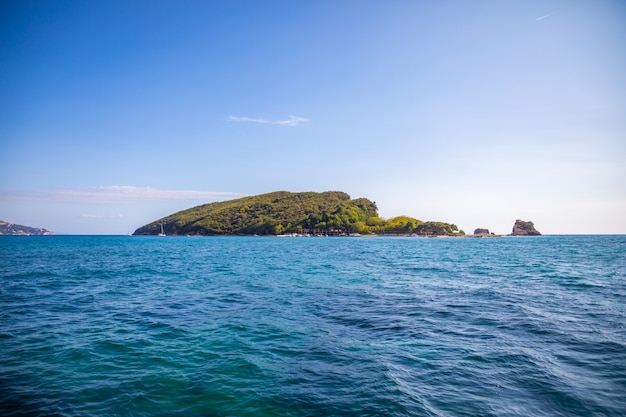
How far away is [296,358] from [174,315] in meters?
9.03

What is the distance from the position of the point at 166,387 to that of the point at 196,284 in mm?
19904

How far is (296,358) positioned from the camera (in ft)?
37.0

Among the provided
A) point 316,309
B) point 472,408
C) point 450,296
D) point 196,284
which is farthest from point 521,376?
point 196,284

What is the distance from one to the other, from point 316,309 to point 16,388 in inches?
498

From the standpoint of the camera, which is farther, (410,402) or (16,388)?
(16,388)

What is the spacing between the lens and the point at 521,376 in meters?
9.74

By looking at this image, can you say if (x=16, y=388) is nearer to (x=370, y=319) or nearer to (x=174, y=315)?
(x=174, y=315)

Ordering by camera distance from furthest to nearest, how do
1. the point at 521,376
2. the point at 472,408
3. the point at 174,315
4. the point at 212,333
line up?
the point at 174,315 < the point at 212,333 < the point at 521,376 < the point at 472,408

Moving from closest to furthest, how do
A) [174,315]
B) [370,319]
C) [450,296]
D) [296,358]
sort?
[296,358] → [370,319] → [174,315] → [450,296]

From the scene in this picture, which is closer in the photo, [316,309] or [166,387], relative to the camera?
[166,387]

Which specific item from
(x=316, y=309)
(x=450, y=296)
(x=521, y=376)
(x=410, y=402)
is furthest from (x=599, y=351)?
(x=316, y=309)

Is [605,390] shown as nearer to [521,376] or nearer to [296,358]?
[521,376]

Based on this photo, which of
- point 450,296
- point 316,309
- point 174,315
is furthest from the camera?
point 450,296

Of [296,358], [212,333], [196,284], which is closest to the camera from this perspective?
[296,358]
